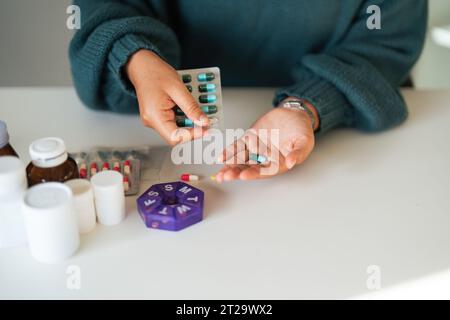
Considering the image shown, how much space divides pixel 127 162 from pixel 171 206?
0.33ft

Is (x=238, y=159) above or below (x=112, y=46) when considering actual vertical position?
below

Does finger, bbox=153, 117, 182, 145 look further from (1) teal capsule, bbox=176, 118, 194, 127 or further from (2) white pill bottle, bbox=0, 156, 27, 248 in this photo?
(2) white pill bottle, bbox=0, 156, 27, 248

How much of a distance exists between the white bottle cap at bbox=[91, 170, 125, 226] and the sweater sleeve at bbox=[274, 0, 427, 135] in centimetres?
28

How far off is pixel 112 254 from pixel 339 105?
14.0 inches

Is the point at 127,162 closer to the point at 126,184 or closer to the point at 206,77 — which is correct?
the point at 126,184

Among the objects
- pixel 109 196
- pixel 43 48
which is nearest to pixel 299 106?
Result: pixel 109 196

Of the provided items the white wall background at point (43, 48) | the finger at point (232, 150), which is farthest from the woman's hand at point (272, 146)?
the white wall background at point (43, 48)

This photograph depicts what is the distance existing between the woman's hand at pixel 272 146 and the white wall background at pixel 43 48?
0.54 metres

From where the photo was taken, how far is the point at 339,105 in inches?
27.8

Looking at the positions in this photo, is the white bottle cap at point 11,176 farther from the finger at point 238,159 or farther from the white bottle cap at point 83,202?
the finger at point 238,159

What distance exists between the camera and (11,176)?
1.59 ft

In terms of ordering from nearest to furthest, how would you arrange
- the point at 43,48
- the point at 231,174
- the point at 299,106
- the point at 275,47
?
the point at 231,174 < the point at 299,106 < the point at 275,47 < the point at 43,48

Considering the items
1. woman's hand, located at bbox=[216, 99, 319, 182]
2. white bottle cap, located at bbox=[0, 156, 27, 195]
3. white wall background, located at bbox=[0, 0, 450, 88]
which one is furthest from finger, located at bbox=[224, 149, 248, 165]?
white wall background, located at bbox=[0, 0, 450, 88]

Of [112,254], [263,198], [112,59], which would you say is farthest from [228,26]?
[112,254]
